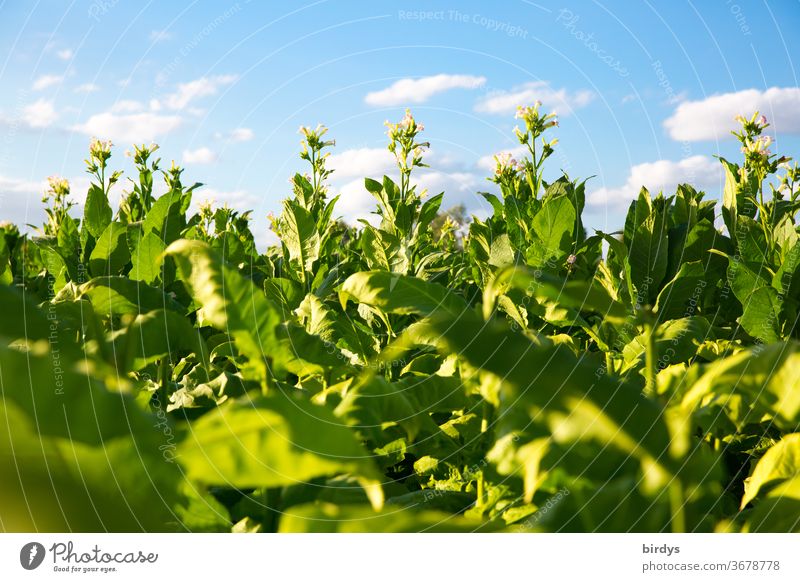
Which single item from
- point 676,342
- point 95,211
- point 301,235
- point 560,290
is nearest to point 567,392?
point 560,290

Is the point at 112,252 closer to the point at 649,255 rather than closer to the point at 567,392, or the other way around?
the point at 649,255

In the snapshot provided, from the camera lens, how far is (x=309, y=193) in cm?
260

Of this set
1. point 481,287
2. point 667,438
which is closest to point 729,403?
point 667,438

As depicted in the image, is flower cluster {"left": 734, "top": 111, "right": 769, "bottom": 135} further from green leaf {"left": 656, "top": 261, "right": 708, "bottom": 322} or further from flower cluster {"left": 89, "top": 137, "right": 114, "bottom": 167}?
flower cluster {"left": 89, "top": 137, "right": 114, "bottom": 167}

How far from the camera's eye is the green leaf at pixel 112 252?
85.5 inches

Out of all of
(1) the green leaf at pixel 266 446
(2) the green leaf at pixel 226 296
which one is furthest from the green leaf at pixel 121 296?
(1) the green leaf at pixel 266 446

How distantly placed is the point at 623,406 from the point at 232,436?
13.9 inches

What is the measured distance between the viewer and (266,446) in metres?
0.55
